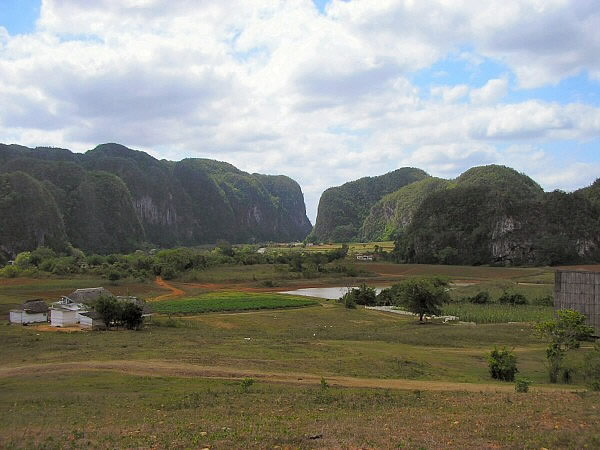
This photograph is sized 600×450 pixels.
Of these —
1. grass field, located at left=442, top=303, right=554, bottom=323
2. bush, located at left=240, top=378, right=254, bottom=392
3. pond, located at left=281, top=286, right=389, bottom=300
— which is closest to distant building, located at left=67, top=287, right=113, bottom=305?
pond, located at left=281, top=286, right=389, bottom=300

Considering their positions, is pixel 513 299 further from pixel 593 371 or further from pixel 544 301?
pixel 593 371

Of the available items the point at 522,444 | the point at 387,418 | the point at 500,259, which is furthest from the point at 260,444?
the point at 500,259

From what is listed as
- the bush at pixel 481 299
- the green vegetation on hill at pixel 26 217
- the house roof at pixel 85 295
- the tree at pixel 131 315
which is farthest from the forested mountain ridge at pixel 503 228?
the tree at pixel 131 315

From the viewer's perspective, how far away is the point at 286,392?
62.3 ft

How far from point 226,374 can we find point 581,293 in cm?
2697

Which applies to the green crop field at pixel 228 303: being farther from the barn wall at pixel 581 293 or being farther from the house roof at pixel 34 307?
the barn wall at pixel 581 293

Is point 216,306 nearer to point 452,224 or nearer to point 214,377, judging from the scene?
point 214,377

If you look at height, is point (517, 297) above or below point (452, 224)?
below

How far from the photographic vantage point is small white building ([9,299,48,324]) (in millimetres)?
49969

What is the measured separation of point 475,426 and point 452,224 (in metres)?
121

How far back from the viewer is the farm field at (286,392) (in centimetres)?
1214

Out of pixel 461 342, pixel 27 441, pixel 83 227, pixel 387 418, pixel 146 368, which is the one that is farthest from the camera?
pixel 83 227

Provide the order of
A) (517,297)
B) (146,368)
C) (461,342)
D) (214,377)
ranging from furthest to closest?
(517,297) → (461,342) → (146,368) → (214,377)

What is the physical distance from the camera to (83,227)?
550ft
